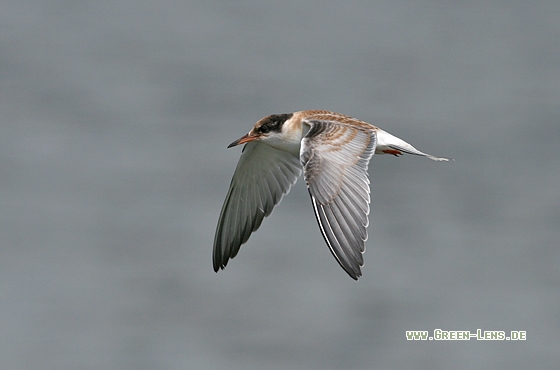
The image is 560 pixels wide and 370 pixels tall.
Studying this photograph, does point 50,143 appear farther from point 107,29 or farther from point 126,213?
point 107,29

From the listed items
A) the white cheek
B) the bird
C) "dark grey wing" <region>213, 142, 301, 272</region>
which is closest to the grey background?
"dark grey wing" <region>213, 142, 301, 272</region>

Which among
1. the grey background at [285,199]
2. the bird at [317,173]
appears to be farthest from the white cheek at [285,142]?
the grey background at [285,199]

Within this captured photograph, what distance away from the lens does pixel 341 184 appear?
30.0 feet

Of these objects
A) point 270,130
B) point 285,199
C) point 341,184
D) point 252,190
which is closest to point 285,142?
point 270,130

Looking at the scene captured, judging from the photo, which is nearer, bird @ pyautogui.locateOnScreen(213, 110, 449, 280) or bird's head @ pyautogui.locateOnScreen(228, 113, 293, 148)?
bird @ pyautogui.locateOnScreen(213, 110, 449, 280)

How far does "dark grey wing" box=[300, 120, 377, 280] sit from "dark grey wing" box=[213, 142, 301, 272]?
154 centimetres

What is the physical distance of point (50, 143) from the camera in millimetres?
22766

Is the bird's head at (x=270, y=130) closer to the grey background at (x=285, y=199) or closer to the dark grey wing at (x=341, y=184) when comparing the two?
the dark grey wing at (x=341, y=184)

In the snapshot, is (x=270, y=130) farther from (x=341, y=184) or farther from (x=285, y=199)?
(x=285, y=199)

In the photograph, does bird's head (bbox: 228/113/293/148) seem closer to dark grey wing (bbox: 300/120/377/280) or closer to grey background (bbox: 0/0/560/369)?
dark grey wing (bbox: 300/120/377/280)

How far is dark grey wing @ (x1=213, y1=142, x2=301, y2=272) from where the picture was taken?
37.8 ft

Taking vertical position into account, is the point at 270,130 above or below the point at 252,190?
above

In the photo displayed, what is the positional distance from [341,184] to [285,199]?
34.6 feet

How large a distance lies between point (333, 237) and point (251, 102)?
1539 centimetres
